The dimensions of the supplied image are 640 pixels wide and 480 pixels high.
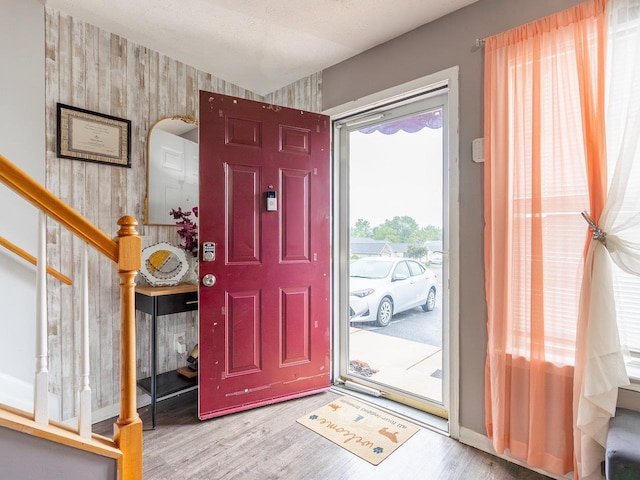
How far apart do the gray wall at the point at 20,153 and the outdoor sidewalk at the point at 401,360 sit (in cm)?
212

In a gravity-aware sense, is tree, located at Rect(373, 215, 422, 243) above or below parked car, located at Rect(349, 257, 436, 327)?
above

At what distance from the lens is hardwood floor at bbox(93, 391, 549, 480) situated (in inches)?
67.8

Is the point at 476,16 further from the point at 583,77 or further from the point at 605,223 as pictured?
the point at 605,223

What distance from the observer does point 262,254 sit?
2416mm

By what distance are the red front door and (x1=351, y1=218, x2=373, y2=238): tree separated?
0.76 feet

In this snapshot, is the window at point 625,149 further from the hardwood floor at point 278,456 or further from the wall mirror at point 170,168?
the wall mirror at point 170,168

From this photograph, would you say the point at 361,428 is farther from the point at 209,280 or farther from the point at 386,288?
the point at 209,280

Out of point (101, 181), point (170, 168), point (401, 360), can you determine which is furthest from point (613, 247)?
point (101, 181)

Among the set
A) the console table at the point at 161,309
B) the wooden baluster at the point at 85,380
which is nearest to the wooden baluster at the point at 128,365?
the wooden baluster at the point at 85,380

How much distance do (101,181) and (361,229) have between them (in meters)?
1.87

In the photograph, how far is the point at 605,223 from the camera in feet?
4.91

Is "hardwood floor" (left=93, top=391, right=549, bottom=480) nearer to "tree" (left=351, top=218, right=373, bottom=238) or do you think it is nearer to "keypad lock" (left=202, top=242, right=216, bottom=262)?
"keypad lock" (left=202, top=242, right=216, bottom=262)

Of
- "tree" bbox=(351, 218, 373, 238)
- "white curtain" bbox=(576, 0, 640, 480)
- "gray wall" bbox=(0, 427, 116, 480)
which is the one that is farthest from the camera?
"tree" bbox=(351, 218, 373, 238)

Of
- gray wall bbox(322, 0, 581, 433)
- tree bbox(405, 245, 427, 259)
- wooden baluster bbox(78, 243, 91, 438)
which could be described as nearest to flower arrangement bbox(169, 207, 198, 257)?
wooden baluster bbox(78, 243, 91, 438)
